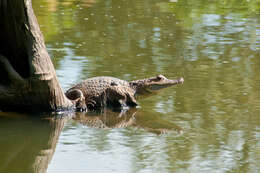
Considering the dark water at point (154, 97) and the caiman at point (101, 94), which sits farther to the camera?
the caiman at point (101, 94)

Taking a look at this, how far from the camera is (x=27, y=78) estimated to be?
344 inches

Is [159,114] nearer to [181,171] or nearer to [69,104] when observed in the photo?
[69,104]

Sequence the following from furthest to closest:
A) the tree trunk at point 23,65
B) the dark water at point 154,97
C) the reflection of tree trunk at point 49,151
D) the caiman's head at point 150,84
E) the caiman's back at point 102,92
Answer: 1. the caiman's head at point 150,84
2. the caiman's back at point 102,92
3. the tree trunk at point 23,65
4. the dark water at point 154,97
5. the reflection of tree trunk at point 49,151

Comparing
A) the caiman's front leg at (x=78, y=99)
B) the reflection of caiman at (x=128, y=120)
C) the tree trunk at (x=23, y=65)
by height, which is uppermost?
the tree trunk at (x=23, y=65)

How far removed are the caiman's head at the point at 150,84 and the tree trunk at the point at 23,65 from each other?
1.31m

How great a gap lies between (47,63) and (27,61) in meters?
0.27

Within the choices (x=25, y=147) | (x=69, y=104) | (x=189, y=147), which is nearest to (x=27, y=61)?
(x=69, y=104)

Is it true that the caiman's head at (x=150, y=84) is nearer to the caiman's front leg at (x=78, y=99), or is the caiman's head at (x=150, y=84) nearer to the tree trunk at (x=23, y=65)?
the caiman's front leg at (x=78, y=99)

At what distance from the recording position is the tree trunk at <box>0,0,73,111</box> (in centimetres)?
864

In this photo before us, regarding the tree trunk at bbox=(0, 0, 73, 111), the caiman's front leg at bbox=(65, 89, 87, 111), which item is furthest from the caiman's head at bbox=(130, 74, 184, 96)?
the tree trunk at bbox=(0, 0, 73, 111)

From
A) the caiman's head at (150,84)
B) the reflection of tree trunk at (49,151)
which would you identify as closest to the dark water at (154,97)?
the reflection of tree trunk at (49,151)

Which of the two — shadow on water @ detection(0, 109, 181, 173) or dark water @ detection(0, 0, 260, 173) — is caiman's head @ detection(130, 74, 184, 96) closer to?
dark water @ detection(0, 0, 260, 173)

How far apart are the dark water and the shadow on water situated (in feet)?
0.04

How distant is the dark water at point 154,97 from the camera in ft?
24.1
